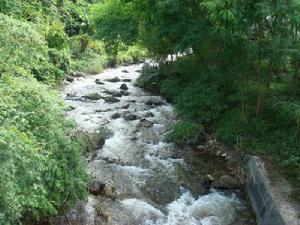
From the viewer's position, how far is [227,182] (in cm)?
880

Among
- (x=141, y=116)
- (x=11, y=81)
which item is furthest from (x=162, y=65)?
(x=11, y=81)

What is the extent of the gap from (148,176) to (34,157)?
4.36 metres

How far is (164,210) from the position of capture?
7.76 m

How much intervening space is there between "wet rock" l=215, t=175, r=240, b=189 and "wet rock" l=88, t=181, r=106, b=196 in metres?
2.52

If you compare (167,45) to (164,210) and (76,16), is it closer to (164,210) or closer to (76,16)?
(164,210)

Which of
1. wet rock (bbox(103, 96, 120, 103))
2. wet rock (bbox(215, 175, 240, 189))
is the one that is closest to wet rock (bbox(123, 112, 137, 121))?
wet rock (bbox(103, 96, 120, 103))

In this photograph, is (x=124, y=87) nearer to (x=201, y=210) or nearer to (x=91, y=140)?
(x=91, y=140)

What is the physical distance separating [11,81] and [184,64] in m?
8.82

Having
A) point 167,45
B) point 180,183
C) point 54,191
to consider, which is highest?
point 167,45

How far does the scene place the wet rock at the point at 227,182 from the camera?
28.7 feet

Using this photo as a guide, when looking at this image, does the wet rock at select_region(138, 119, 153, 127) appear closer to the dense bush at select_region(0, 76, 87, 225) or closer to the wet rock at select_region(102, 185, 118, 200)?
the wet rock at select_region(102, 185, 118, 200)

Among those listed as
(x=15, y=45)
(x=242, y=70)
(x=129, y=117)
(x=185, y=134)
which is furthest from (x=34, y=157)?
(x=129, y=117)

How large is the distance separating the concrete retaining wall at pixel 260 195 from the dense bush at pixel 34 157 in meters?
3.21

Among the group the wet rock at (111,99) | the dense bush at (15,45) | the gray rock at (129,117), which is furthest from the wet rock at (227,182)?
the wet rock at (111,99)
